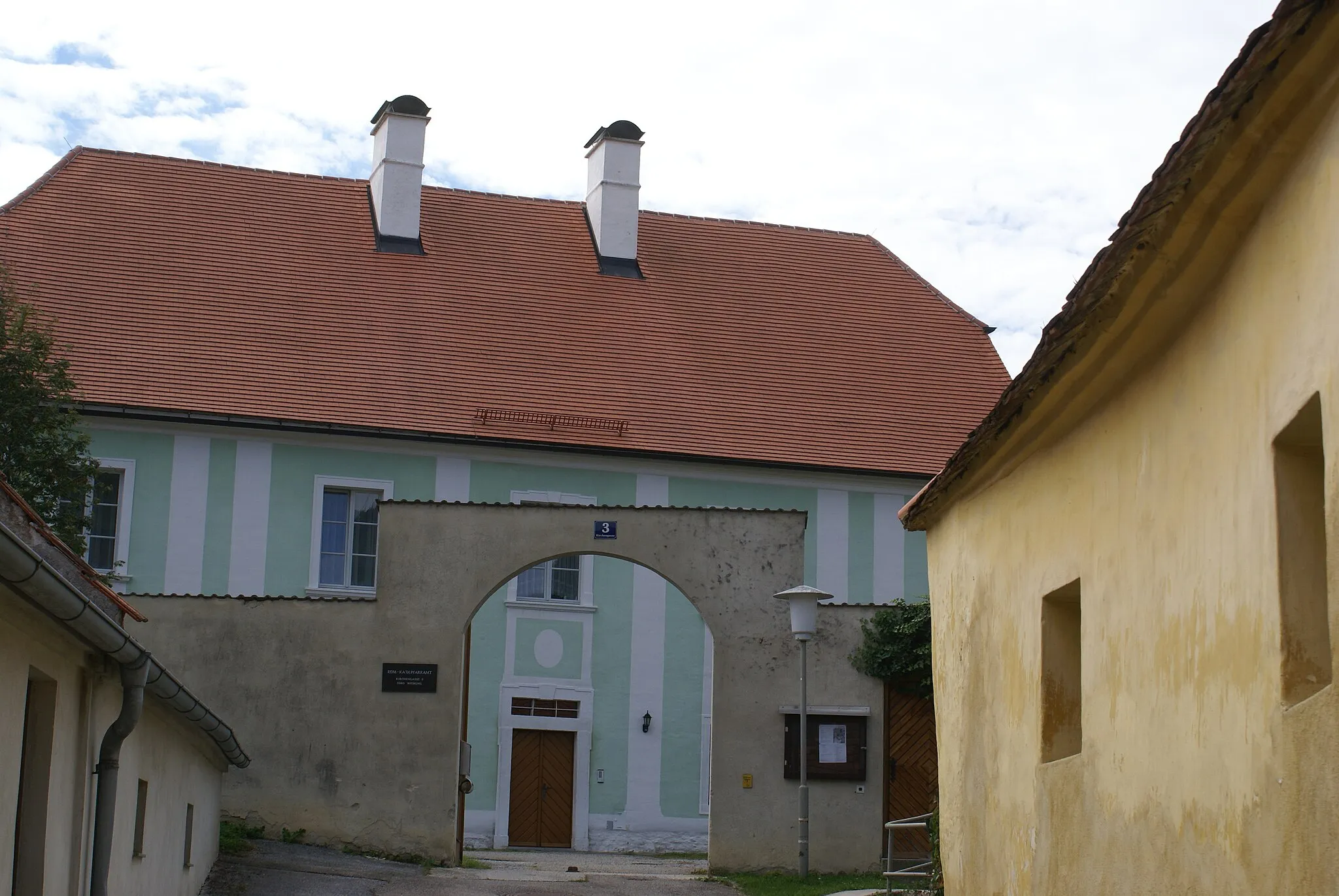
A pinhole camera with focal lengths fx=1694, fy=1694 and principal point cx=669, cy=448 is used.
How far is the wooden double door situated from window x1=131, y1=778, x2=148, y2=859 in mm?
17505

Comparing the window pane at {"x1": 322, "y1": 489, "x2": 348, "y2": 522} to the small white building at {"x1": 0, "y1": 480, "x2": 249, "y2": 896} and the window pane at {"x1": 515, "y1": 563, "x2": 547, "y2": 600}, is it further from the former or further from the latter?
the small white building at {"x1": 0, "y1": 480, "x2": 249, "y2": 896}

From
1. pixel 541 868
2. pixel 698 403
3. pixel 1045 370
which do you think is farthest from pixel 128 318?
pixel 1045 370

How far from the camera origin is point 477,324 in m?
28.9

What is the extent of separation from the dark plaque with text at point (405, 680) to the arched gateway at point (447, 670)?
46 millimetres

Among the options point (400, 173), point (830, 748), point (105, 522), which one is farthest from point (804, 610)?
point (400, 173)

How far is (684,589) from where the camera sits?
63.5ft

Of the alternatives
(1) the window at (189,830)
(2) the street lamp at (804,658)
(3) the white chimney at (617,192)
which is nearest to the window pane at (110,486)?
(3) the white chimney at (617,192)


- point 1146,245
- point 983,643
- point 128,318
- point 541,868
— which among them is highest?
point 128,318

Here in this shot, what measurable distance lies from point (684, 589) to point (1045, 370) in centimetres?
1132

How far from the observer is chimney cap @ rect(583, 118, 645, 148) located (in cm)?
3180

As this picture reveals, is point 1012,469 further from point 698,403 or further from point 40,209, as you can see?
point 40,209

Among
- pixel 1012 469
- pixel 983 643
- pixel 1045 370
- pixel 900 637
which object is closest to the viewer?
pixel 1045 370

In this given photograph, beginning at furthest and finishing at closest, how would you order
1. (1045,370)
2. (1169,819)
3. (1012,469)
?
(1012,469) < (1045,370) < (1169,819)

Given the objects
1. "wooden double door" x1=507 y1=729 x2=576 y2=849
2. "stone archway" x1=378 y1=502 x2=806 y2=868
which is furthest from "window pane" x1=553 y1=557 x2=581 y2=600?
"stone archway" x1=378 y1=502 x2=806 y2=868
